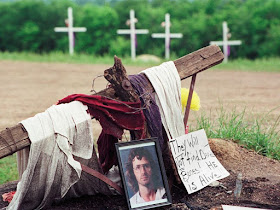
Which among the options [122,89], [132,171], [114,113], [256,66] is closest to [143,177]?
[132,171]

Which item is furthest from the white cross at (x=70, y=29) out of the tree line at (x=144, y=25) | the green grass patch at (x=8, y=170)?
the green grass patch at (x=8, y=170)

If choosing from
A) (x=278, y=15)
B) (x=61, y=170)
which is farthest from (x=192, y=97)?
(x=278, y=15)

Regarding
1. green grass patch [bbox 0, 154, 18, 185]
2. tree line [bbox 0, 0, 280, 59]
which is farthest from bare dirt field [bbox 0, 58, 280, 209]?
tree line [bbox 0, 0, 280, 59]

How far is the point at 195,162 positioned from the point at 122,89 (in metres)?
0.89

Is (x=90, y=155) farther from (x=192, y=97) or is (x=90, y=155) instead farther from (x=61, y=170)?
(x=192, y=97)

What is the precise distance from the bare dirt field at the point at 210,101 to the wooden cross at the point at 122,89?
0.35m

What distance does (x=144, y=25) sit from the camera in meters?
16.4

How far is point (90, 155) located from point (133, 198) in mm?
421

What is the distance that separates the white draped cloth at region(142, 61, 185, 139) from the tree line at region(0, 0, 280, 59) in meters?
11.0

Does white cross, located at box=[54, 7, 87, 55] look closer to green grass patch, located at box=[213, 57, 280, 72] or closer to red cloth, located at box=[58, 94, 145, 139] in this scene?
green grass patch, located at box=[213, 57, 280, 72]

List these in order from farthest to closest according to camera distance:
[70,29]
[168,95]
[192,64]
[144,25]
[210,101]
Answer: [144,25], [70,29], [210,101], [192,64], [168,95]

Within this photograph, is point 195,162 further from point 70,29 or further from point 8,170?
point 70,29

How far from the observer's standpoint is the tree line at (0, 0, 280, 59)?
51.1 feet

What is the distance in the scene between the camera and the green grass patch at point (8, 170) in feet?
18.8
